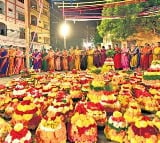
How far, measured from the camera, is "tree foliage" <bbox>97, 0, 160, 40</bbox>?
90.4ft

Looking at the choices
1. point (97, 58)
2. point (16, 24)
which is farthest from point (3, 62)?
point (16, 24)

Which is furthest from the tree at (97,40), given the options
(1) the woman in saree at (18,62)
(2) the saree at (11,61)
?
(2) the saree at (11,61)

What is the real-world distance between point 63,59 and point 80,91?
Answer: 11.3m

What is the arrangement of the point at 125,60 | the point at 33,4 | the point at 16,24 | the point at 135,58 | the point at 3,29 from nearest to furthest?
1. the point at 135,58
2. the point at 125,60
3. the point at 3,29
4. the point at 16,24
5. the point at 33,4

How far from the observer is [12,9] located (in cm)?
2481

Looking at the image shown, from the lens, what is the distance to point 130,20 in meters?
28.0

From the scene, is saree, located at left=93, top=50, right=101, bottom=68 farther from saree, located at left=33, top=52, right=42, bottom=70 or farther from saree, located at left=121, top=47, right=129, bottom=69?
saree, located at left=33, top=52, right=42, bottom=70

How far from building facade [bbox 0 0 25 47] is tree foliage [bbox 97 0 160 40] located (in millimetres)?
8880

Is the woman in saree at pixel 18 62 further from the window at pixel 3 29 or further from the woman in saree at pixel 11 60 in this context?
the window at pixel 3 29

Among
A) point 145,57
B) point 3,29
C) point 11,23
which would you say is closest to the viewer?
point 145,57

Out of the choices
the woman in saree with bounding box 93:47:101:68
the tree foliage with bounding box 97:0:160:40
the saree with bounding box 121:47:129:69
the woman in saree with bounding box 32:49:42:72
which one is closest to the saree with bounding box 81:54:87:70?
the woman in saree with bounding box 93:47:101:68

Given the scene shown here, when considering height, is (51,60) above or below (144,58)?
below

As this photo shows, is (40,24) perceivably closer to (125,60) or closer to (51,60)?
(51,60)

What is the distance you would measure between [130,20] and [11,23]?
11241 millimetres
